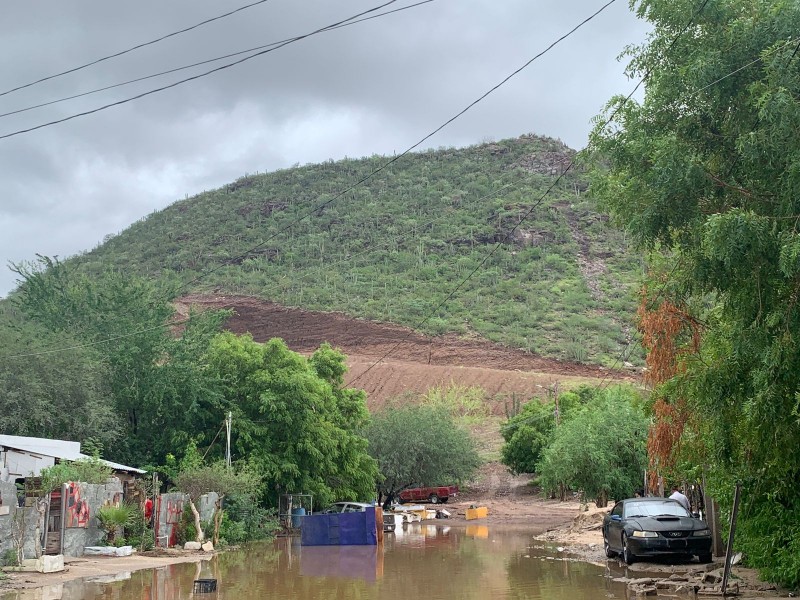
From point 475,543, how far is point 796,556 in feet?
63.6

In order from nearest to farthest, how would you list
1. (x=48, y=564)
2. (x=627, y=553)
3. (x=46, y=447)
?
(x=627, y=553), (x=48, y=564), (x=46, y=447)

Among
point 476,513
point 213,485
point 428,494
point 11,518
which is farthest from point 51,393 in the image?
point 428,494

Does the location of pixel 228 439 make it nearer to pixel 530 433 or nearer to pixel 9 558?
pixel 9 558

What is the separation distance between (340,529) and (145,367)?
46.8 feet

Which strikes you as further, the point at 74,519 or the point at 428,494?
the point at 428,494

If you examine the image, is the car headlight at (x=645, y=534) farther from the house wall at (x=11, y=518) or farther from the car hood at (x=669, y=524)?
the house wall at (x=11, y=518)

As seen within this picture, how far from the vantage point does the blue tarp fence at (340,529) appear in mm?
33125

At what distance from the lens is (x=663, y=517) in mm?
19984

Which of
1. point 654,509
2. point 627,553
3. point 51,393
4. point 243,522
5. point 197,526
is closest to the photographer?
point 627,553

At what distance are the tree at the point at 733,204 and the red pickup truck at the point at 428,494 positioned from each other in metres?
51.8

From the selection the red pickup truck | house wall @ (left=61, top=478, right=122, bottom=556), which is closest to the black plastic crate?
house wall @ (left=61, top=478, right=122, bottom=556)

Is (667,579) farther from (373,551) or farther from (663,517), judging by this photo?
(373,551)

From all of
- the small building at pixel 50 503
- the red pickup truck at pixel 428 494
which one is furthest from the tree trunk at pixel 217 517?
the red pickup truck at pixel 428 494

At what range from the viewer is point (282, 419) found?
1636 inches
